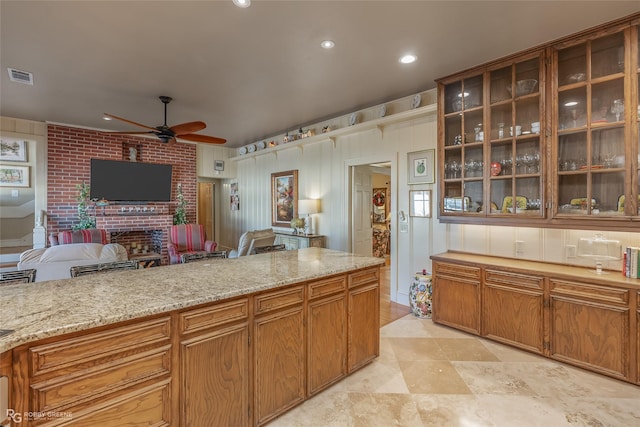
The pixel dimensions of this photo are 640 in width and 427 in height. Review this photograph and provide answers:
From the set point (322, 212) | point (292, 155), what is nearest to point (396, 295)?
point (322, 212)

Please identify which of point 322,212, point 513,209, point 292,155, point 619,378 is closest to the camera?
point 619,378

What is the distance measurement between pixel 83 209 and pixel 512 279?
22.8ft

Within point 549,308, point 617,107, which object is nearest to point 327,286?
point 549,308

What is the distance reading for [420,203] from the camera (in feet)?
12.9

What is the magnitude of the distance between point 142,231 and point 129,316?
589 cm

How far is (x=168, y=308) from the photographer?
1.41 metres

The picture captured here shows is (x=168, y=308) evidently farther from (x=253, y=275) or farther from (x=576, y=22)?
(x=576, y=22)

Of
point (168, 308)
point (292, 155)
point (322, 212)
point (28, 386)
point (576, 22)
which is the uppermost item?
point (576, 22)

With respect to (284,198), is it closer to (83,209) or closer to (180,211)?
(180,211)

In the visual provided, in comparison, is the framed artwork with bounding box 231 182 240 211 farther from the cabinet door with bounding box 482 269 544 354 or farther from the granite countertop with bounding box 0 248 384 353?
the cabinet door with bounding box 482 269 544 354

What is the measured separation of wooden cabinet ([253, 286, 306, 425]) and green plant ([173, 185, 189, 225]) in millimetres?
5585

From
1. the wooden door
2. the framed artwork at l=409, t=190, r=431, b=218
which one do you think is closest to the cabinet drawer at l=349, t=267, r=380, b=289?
the framed artwork at l=409, t=190, r=431, b=218

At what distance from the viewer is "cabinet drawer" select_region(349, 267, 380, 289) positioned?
7.70ft

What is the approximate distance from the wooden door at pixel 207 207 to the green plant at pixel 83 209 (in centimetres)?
248
